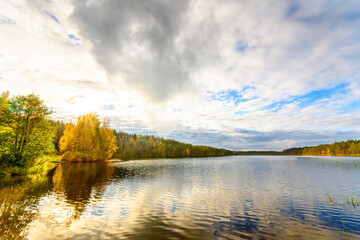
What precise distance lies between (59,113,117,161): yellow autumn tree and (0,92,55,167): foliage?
43.4m

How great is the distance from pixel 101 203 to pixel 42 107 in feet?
116

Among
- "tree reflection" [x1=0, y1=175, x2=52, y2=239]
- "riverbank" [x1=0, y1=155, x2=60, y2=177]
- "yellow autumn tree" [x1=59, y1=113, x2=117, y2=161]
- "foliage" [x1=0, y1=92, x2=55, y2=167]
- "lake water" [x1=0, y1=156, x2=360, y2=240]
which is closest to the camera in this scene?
"tree reflection" [x1=0, y1=175, x2=52, y2=239]

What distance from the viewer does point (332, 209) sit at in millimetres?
17594

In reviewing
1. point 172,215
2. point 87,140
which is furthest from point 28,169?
point 87,140

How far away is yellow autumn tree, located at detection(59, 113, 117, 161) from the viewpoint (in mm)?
84250

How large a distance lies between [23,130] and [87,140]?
2093 inches

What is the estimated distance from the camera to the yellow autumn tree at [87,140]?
84250 mm

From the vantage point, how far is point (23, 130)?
35.6 m

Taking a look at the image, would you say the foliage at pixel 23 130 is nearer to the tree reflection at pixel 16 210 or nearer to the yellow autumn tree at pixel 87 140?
the tree reflection at pixel 16 210

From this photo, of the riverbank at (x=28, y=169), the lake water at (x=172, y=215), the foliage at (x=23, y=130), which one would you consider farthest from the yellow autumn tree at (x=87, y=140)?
the lake water at (x=172, y=215)

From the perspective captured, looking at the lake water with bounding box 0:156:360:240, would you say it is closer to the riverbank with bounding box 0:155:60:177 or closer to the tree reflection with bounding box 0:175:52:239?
the tree reflection with bounding box 0:175:52:239

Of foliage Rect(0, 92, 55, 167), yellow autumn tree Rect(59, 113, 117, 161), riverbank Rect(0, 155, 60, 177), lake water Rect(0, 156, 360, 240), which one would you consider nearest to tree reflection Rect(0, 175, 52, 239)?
lake water Rect(0, 156, 360, 240)

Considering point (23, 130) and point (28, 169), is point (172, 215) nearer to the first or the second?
point (28, 169)

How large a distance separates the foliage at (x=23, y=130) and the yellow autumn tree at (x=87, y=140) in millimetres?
43422
